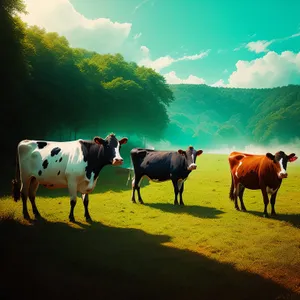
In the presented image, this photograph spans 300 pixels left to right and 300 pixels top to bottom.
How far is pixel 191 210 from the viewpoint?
10.0 metres

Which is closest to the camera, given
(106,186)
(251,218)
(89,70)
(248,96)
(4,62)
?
(251,218)

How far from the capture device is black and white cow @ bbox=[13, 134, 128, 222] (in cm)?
780

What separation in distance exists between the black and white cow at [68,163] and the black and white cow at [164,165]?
374 cm

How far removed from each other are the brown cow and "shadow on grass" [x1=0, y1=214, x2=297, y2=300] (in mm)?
4743


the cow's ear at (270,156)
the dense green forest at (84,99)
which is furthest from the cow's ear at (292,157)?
the dense green forest at (84,99)

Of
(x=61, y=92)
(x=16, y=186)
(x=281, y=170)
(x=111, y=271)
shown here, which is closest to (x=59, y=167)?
(x=16, y=186)

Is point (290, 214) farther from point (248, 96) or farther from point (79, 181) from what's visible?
point (248, 96)

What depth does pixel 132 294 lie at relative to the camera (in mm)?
4023

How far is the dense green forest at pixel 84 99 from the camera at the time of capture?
15.0 m

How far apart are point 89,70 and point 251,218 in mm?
28361

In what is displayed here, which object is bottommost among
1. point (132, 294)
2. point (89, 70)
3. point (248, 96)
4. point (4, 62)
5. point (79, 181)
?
point (132, 294)

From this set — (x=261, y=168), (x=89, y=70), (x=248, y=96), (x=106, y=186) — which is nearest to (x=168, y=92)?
(x=89, y=70)

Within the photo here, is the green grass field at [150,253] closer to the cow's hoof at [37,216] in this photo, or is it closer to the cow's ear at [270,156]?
the cow's hoof at [37,216]

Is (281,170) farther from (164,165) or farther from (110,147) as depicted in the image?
(110,147)
